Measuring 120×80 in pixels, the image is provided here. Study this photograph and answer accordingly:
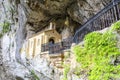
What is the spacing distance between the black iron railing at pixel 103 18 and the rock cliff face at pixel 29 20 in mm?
2269

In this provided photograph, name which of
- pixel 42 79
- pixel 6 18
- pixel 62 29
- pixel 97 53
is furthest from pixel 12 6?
pixel 97 53

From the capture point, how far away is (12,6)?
397 inches

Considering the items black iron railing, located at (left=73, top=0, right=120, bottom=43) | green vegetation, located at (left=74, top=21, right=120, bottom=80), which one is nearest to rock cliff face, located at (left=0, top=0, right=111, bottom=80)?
black iron railing, located at (left=73, top=0, right=120, bottom=43)

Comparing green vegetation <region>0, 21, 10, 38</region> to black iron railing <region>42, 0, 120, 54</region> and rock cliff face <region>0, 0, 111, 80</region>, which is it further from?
black iron railing <region>42, 0, 120, 54</region>

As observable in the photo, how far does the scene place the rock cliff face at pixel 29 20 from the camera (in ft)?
22.5

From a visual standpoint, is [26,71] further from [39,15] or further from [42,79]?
[39,15]

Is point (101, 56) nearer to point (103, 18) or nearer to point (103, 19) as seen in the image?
→ point (103, 19)

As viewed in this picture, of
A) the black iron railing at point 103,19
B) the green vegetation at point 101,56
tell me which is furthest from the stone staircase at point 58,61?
the green vegetation at point 101,56

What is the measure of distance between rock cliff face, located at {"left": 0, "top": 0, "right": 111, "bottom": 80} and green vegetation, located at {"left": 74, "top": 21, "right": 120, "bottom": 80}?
308cm

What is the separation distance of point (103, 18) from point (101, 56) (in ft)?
6.51

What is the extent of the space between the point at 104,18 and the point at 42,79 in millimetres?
3339

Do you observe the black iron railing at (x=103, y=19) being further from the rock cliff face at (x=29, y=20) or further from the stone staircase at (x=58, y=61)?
the rock cliff face at (x=29, y=20)

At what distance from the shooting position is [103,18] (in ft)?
17.8

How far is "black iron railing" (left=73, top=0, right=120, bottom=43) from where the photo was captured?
14.4 feet
